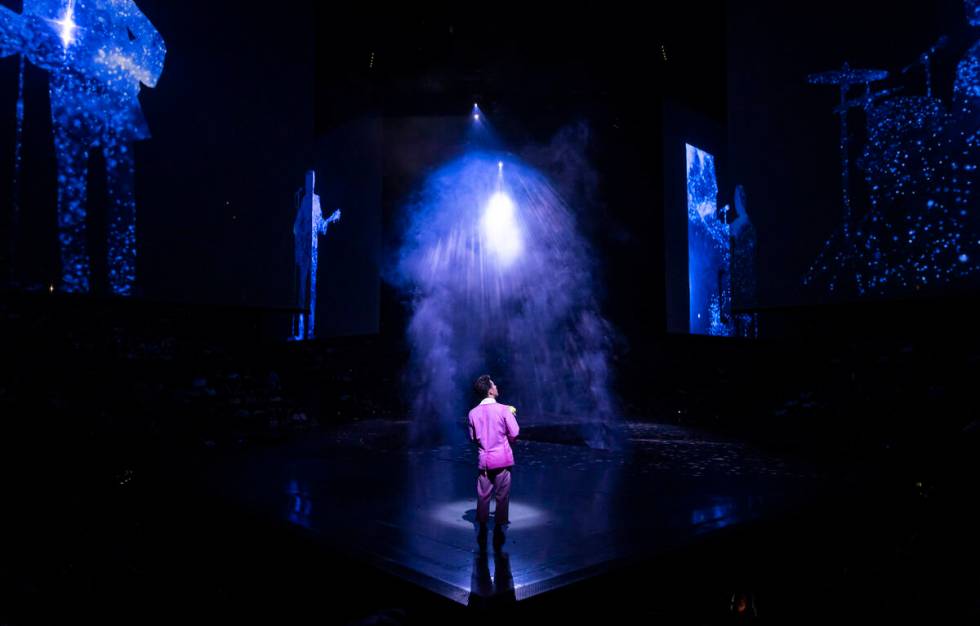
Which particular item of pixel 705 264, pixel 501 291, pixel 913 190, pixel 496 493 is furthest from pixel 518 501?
pixel 705 264

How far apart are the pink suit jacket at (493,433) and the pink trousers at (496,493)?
9 cm

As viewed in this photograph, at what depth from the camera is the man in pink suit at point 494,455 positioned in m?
4.34

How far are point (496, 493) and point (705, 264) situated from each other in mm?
8494

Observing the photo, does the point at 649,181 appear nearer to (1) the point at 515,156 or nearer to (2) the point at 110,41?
(1) the point at 515,156

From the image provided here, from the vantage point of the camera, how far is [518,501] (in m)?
5.39

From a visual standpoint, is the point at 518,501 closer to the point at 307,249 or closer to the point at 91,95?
the point at 91,95

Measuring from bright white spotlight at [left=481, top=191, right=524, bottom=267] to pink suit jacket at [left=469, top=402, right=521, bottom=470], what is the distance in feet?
27.0

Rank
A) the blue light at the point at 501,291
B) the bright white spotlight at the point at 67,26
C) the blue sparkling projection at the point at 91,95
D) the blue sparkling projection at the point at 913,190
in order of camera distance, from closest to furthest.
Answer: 1. the blue sparkling projection at the point at 91,95
2. the bright white spotlight at the point at 67,26
3. the blue sparkling projection at the point at 913,190
4. the blue light at the point at 501,291

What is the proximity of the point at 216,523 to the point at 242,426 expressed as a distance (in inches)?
162

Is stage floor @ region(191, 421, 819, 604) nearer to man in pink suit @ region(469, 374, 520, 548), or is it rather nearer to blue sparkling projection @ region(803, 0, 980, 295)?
man in pink suit @ region(469, 374, 520, 548)

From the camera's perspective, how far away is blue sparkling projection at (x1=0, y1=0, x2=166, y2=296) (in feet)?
21.6

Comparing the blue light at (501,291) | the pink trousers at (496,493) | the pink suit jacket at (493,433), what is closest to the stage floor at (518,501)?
the pink trousers at (496,493)

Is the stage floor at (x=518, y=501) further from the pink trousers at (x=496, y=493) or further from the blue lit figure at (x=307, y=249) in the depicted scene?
the blue lit figure at (x=307, y=249)

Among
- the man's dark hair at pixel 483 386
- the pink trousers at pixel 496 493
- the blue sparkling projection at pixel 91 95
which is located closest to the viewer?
the pink trousers at pixel 496 493
